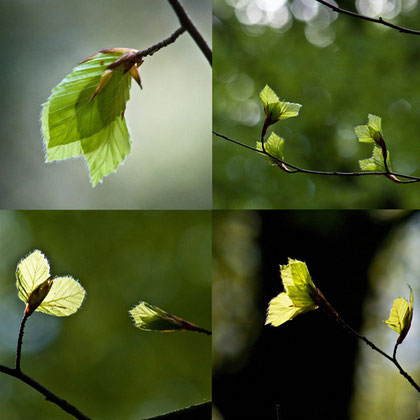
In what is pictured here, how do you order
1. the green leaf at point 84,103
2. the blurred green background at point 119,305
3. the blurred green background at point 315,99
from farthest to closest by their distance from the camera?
1. the blurred green background at point 315,99
2. the blurred green background at point 119,305
3. the green leaf at point 84,103

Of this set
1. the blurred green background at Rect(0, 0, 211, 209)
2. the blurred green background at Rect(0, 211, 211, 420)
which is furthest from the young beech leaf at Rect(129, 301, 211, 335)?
the blurred green background at Rect(0, 211, 211, 420)

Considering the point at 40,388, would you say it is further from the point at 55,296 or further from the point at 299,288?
the point at 299,288

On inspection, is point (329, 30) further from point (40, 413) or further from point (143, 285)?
point (40, 413)

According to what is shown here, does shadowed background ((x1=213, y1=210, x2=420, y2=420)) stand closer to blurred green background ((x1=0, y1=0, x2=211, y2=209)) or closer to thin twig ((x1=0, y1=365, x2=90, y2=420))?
blurred green background ((x1=0, y1=0, x2=211, y2=209))

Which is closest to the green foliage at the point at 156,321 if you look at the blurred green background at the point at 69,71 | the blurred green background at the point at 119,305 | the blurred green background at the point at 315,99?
the blurred green background at the point at 69,71

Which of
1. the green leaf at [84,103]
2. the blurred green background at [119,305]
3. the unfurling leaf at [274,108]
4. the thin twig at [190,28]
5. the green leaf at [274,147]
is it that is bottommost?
the blurred green background at [119,305]

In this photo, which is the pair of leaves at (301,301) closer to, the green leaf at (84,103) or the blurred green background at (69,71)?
the green leaf at (84,103)

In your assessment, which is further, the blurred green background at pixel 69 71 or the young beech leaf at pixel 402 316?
the blurred green background at pixel 69 71

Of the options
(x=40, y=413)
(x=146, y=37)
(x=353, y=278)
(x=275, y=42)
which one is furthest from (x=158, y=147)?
(x=275, y=42)
